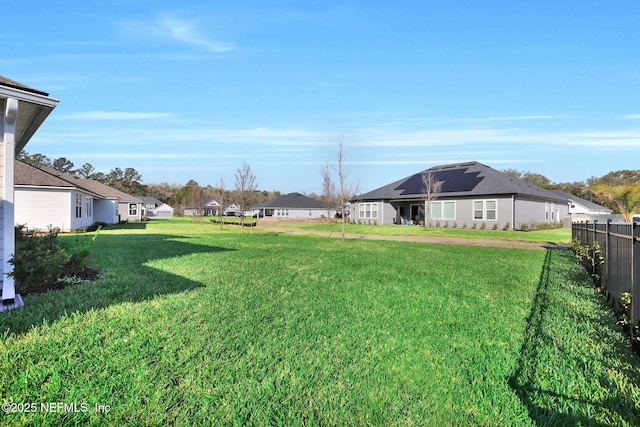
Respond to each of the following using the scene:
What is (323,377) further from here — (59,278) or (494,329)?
(59,278)

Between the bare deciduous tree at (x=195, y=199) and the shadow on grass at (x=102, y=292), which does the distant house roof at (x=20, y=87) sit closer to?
the shadow on grass at (x=102, y=292)

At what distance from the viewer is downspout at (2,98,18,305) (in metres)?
5.27

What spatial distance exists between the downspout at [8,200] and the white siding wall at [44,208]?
19596mm

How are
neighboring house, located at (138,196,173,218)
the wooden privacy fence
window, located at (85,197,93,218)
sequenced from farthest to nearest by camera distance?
1. neighboring house, located at (138,196,173,218)
2. window, located at (85,197,93,218)
3. the wooden privacy fence

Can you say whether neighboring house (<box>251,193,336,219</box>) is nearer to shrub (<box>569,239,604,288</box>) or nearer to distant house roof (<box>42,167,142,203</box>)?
distant house roof (<box>42,167,142,203</box>)

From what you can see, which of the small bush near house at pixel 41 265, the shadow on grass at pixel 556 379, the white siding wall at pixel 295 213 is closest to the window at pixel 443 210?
the shadow on grass at pixel 556 379

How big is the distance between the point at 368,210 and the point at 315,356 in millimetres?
35561

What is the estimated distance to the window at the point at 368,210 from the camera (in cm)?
3803

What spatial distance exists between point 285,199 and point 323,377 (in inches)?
2454

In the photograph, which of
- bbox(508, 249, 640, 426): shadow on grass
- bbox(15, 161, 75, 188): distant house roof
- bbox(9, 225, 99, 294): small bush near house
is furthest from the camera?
bbox(15, 161, 75, 188): distant house roof

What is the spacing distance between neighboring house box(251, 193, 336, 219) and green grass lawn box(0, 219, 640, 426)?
56415 mm

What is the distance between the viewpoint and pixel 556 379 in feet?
11.3

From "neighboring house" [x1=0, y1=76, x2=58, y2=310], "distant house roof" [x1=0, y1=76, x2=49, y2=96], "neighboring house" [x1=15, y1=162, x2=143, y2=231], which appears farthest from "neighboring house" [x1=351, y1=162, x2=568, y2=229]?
"neighboring house" [x1=0, y1=76, x2=58, y2=310]

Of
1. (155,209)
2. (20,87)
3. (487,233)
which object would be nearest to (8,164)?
(20,87)
